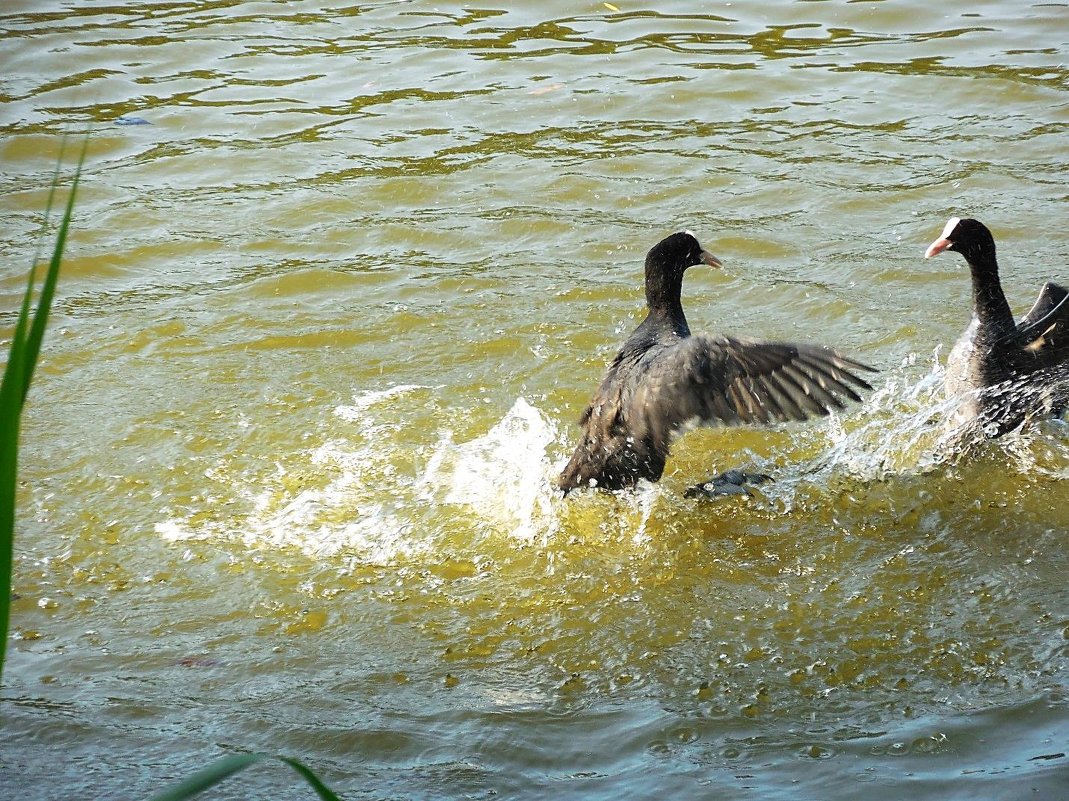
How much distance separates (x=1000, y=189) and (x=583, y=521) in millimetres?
4301

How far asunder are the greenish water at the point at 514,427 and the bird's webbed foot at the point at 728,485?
84mm

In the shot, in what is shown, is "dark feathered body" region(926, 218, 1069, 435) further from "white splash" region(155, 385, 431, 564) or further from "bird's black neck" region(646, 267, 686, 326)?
"white splash" region(155, 385, 431, 564)

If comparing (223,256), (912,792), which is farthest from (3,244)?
(912,792)

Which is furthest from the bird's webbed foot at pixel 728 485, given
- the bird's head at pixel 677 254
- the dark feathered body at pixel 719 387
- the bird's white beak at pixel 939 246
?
the bird's white beak at pixel 939 246

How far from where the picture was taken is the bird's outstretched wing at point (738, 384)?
4590 millimetres

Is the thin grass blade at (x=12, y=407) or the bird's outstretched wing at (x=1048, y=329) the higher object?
the thin grass blade at (x=12, y=407)

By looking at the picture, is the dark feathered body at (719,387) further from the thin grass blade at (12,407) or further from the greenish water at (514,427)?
the thin grass blade at (12,407)

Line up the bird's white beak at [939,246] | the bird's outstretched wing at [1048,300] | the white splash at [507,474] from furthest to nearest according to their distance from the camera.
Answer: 1. the bird's white beak at [939,246]
2. the bird's outstretched wing at [1048,300]
3. the white splash at [507,474]

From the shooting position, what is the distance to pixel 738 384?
466 cm

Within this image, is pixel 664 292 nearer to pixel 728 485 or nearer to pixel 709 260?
pixel 709 260

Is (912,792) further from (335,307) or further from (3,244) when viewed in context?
(3,244)

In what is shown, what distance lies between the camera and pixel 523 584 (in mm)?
4496

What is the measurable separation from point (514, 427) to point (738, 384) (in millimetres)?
1279

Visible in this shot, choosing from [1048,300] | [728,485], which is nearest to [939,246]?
[1048,300]
